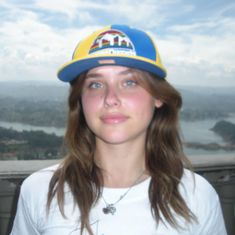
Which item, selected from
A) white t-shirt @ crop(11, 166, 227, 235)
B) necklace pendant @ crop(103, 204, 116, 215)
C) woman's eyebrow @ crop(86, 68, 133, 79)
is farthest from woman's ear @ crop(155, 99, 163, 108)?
necklace pendant @ crop(103, 204, 116, 215)

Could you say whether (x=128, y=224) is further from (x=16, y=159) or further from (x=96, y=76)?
(x=16, y=159)

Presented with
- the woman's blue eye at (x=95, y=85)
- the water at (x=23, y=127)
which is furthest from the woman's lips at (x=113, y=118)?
the water at (x=23, y=127)

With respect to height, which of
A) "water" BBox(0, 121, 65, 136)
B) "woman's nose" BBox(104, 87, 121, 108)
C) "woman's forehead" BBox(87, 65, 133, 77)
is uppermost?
"woman's forehead" BBox(87, 65, 133, 77)

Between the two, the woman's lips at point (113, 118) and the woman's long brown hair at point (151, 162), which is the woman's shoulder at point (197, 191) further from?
the woman's lips at point (113, 118)

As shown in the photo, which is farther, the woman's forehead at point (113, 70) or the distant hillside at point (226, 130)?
the distant hillside at point (226, 130)

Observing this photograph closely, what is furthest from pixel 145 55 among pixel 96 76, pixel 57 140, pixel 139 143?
pixel 57 140

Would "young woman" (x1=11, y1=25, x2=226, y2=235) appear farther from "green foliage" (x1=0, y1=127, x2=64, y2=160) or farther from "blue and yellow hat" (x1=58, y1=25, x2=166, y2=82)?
"green foliage" (x1=0, y1=127, x2=64, y2=160)

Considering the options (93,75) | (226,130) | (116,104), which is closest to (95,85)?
(93,75)

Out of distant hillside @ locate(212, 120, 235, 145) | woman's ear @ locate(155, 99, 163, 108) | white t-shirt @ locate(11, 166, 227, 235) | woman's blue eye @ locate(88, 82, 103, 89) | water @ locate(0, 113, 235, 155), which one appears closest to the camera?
white t-shirt @ locate(11, 166, 227, 235)

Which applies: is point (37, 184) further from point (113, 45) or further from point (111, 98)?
point (113, 45)
